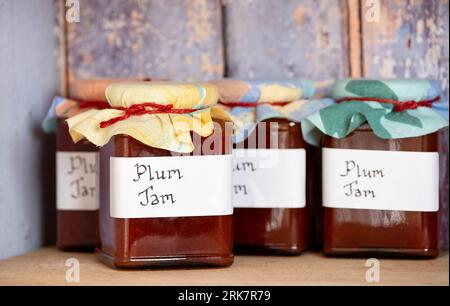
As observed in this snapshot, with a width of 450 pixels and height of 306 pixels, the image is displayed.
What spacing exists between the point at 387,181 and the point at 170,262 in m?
0.31

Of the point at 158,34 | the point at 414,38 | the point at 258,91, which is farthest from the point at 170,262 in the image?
the point at 414,38

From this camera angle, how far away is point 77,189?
44.2 inches

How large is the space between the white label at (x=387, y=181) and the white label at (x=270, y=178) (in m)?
0.05

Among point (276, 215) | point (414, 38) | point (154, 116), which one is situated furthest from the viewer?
point (414, 38)

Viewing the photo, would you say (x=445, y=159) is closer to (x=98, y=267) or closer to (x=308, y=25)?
(x=308, y=25)

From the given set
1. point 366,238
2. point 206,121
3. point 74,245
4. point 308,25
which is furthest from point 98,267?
point 308,25

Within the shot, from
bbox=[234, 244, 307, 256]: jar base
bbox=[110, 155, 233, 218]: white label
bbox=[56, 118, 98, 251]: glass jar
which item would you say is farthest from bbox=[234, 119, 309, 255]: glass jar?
bbox=[56, 118, 98, 251]: glass jar

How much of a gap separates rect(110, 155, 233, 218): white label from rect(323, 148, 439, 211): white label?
0.18 meters

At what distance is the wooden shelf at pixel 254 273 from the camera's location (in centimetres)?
93

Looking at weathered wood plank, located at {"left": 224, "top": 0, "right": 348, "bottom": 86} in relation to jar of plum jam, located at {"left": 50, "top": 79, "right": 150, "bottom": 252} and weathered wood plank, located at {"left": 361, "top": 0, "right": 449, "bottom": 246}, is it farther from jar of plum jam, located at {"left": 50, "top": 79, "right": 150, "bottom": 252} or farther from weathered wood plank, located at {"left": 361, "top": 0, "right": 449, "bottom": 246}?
jar of plum jam, located at {"left": 50, "top": 79, "right": 150, "bottom": 252}

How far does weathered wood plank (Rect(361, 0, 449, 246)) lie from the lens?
1202 mm

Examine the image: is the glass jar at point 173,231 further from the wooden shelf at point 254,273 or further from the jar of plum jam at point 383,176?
the jar of plum jam at point 383,176

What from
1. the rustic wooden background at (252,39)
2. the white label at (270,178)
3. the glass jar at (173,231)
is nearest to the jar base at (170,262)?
the glass jar at (173,231)

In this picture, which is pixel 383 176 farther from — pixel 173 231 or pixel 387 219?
pixel 173 231
